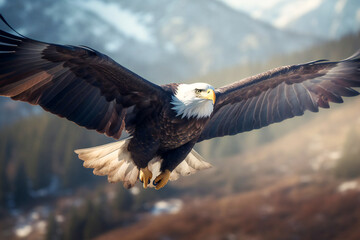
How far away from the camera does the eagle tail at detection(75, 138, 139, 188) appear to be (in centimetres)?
283

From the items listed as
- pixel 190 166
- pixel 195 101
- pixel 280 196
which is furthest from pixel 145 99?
pixel 280 196

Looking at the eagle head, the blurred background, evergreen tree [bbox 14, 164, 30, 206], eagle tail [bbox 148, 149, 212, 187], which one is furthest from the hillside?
the eagle head

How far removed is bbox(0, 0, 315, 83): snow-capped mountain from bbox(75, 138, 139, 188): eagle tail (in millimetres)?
10916

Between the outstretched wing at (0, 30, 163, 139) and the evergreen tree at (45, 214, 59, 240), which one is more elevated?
the evergreen tree at (45, 214, 59, 240)

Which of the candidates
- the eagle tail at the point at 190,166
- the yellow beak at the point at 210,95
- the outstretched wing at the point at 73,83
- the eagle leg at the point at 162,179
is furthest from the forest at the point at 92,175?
the yellow beak at the point at 210,95

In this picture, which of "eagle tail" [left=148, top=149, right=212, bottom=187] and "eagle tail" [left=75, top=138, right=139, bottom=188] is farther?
"eagle tail" [left=148, top=149, right=212, bottom=187]

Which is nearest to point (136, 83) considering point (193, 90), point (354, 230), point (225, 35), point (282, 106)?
point (193, 90)

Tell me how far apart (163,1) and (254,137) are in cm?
1221

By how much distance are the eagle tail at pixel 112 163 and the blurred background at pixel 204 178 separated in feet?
26.7

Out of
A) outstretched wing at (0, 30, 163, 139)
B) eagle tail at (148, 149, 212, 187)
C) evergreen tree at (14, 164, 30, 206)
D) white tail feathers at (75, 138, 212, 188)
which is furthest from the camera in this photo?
evergreen tree at (14, 164, 30, 206)

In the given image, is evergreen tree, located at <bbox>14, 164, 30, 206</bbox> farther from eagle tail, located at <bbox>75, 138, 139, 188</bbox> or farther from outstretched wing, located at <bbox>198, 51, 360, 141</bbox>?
outstretched wing, located at <bbox>198, 51, 360, 141</bbox>

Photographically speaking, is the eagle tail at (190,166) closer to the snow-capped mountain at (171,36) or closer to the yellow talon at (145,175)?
the yellow talon at (145,175)

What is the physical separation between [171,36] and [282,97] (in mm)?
23825

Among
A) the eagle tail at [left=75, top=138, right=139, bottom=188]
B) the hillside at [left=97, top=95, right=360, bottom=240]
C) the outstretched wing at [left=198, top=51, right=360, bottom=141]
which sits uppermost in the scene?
the hillside at [left=97, top=95, right=360, bottom=240]
